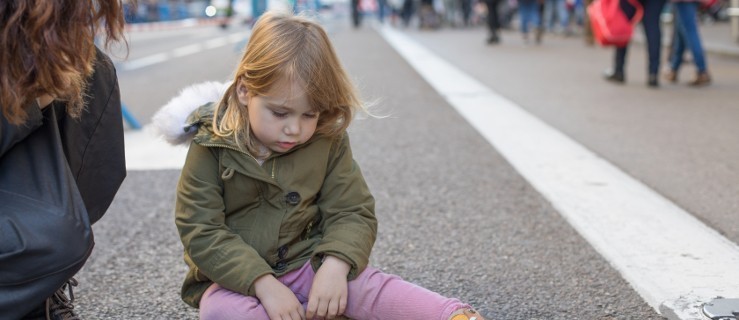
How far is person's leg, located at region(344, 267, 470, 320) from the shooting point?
211cm

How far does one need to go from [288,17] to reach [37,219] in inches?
30.0

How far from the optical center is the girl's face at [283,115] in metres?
2.11

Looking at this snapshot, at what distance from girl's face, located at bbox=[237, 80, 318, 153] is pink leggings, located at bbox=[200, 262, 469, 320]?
1.01 feet

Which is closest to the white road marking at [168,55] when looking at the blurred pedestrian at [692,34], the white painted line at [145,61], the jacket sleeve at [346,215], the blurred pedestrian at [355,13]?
the white painted line at [145,61]

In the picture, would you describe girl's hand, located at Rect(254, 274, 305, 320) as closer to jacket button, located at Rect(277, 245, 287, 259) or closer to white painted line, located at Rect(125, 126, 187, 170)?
jacket button, located at Rect(277, 245, 287, 259)

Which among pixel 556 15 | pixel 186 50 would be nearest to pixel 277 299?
pixel 186 50

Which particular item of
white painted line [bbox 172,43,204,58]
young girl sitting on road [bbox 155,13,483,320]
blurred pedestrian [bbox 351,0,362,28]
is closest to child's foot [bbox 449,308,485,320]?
young girl sitting on road [bbox 155,13,483,320]

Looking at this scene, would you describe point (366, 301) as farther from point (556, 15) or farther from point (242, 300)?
point (556, 15)

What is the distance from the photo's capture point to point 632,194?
3715 millimetres

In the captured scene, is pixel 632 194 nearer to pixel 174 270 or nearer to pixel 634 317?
pixel 634 317

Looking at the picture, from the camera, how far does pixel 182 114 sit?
2.28 m

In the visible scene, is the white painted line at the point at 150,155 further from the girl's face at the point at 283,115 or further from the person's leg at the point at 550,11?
the person's leg at the point at 550,11

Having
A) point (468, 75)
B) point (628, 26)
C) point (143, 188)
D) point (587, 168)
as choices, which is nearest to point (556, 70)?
point (468, 75)

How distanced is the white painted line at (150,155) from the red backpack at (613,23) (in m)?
4.02
